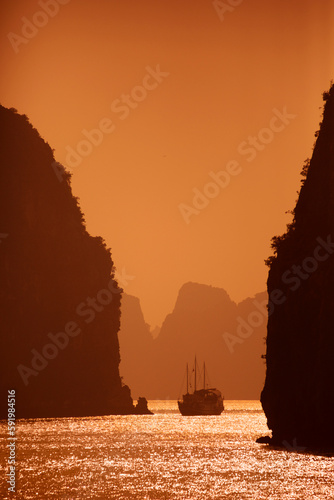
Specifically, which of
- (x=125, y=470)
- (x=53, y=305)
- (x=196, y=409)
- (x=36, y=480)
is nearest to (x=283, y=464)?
(x=125, y=470)

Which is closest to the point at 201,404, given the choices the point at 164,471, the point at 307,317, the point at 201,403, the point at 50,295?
the point at 201,403

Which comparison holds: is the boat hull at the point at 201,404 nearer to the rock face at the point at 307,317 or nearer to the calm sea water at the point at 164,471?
the calm sea water at the point at 164,471

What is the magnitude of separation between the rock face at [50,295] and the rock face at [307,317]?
7680 centimetres

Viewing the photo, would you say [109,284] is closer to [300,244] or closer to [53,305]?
[53,305]

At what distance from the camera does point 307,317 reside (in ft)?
198

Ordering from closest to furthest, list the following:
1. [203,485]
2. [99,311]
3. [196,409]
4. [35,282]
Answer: [203,485] → [35,282] → [99,311] → [196,409]

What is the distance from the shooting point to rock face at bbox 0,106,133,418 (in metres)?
140

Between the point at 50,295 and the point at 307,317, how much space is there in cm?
9110

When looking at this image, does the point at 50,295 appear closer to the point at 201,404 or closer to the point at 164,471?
the point at 201,404

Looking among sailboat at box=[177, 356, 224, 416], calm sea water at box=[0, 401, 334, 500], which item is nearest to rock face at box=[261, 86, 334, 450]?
calm sea water at box=[0, 401, 334, 500]

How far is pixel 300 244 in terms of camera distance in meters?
63.4

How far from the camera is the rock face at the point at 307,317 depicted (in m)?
57.4

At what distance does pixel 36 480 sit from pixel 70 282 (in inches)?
4048

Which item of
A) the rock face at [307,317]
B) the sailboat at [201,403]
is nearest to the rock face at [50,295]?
the sailboat at [201,403]
